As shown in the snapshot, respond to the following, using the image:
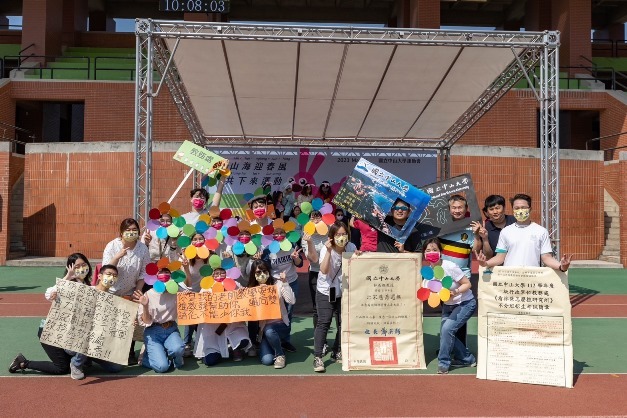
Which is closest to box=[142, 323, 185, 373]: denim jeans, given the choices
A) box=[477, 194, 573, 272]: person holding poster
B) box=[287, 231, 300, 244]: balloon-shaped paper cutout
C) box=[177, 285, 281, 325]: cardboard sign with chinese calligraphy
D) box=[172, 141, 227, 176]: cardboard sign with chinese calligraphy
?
box=[177, 285, 281, 325]: cardboard sign with chinese calligraphy

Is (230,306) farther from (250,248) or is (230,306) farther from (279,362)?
(279,362)

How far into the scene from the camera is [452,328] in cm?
526

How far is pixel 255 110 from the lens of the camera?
36.1ft

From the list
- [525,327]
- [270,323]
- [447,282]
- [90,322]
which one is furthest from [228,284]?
[525,327]

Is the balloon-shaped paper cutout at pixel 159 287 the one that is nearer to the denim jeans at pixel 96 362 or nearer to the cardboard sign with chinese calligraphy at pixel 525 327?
the denim jeans at pixel 96 362

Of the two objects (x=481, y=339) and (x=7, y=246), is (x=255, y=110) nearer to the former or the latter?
(x=481, y=339)

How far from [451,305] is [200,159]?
11.8ft

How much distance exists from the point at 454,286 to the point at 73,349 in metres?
3.83

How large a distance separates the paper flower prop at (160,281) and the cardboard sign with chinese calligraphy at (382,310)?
1757mm

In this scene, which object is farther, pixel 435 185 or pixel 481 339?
pixel 435 185

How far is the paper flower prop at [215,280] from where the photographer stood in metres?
5.43

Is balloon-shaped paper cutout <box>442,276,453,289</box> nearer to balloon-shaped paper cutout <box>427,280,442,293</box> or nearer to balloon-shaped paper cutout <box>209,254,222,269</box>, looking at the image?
balloon-shaped paper cutout <box>427,280,442,293</box>

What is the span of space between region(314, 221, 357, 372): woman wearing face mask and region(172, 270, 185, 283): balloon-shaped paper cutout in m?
1.45

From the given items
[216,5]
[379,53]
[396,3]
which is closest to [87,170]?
[216,5]
